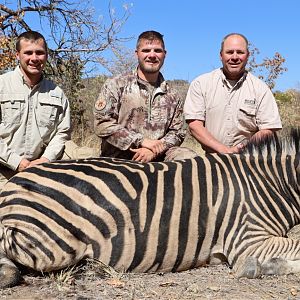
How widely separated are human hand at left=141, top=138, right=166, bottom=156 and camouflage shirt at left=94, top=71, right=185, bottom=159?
0.30 feet

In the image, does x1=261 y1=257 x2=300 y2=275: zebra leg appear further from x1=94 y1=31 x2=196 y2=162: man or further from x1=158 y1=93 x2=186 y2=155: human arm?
x1=158 y1=93 x2=186 y2=155: human arm

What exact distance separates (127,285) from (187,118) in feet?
8.46

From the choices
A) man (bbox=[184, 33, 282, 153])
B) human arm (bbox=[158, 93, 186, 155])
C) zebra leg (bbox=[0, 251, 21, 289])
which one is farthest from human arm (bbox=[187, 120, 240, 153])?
zebra leg (bbox=[0, 251, 21, 289])

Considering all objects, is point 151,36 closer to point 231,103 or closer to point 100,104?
point 100,104

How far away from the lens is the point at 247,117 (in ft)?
18.0

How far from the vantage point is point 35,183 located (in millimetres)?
3570

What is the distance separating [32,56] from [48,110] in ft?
1.80

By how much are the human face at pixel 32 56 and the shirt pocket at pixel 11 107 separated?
0.87 ft

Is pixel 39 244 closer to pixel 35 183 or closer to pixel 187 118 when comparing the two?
pixel 35 183

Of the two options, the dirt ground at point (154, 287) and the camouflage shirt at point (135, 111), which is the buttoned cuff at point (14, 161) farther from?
the dirt ground at point (154, 287)

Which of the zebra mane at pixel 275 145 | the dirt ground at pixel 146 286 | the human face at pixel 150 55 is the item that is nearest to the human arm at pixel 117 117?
the human face at pixel 150 55

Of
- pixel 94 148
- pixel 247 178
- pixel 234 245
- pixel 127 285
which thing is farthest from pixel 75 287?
pixel 94 148

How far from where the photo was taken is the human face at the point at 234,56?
5426 millimetres

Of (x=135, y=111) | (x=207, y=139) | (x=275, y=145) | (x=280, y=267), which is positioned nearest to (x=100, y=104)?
(x=135, y=111)
